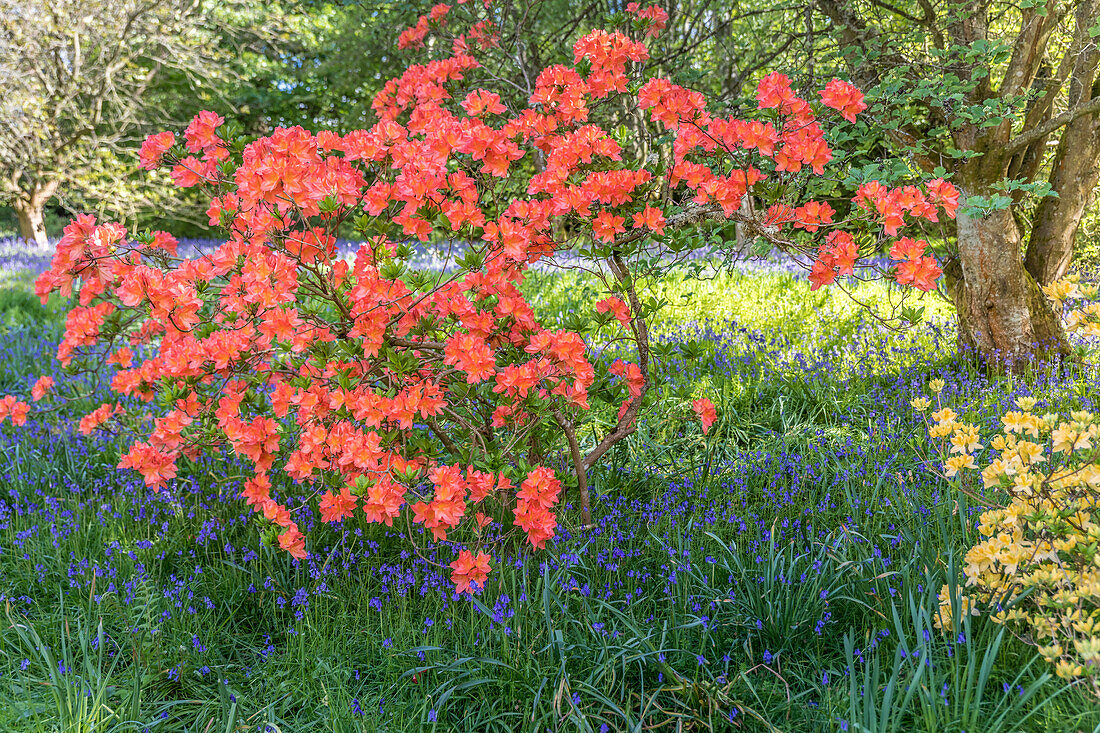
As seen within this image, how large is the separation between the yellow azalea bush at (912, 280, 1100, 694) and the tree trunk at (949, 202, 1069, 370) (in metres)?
2.46

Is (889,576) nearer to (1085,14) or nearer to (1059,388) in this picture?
(1059,388)

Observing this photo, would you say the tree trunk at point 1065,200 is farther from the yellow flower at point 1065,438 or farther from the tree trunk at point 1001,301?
the yellow flower at point 1065,438

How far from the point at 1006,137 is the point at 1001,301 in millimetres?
933

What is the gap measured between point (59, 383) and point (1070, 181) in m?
6.69

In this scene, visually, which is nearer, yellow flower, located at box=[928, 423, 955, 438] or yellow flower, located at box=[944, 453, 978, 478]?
yellow flower, located at box=[944, 453, 978, 478]

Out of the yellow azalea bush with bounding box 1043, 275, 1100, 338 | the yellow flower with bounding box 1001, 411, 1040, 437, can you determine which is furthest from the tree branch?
the yellow flower with bounding box 1001, 411, 1040, 437

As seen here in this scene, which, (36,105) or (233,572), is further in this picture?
(36,105)

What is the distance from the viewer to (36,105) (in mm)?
9984

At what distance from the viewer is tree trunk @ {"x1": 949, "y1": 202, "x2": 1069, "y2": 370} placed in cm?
402

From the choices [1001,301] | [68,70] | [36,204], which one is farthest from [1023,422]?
[36,204]

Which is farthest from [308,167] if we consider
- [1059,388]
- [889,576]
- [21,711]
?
[1059,388]

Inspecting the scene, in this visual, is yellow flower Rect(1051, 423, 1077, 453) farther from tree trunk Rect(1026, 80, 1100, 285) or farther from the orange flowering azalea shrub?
tree trunk Rect(1026, 80, 1100, 285)

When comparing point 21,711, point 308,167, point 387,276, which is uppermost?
point 308,167

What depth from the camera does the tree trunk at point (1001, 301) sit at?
4023 millimetres
